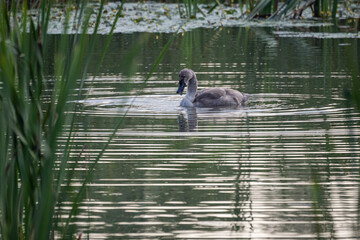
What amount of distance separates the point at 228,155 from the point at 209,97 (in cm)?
383

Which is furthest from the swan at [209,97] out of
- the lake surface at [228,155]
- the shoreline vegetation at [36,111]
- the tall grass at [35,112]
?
the tall grass at [35,112]

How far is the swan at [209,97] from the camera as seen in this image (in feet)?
36.1

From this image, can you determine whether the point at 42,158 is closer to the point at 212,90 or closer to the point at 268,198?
the point at 268,198

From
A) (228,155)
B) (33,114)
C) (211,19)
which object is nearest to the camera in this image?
(33,114)

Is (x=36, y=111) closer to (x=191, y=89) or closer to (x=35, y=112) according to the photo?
(x=35, y=112)

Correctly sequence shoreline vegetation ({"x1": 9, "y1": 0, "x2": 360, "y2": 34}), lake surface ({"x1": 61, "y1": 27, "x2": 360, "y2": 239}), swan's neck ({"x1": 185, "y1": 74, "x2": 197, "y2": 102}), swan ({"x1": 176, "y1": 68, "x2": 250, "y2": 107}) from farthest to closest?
shoreline vegetation ({"x1": 9, "y1": 0, "x2": 360, "y2": 34}), swan's neck ({"x1": 185, "y1": 74, "x2": 197, "y2": 102}), swan ({"x1": 176, "y1": 68, "x2": 250, "y2": 107}), lake surface ({"x1": 61, "y1": 27, "x2": 360, "y2": 239})

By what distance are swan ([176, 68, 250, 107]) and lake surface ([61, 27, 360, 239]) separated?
0.55ft

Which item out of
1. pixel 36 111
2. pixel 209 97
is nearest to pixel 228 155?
pixel 209 97

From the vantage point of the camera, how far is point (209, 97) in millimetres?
11328

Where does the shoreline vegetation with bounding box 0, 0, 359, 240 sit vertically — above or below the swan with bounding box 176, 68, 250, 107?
above

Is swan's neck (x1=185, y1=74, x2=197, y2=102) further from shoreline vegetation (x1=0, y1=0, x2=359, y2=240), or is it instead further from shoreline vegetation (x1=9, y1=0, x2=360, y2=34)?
shoreline vegetation (x1=9, y1=0, x2=360, y2=34)

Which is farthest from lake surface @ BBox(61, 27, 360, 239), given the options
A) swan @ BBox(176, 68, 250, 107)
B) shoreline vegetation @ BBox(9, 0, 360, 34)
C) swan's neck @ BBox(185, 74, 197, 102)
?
shoreline vegetation @ BBox(9, 0, 360, 34)

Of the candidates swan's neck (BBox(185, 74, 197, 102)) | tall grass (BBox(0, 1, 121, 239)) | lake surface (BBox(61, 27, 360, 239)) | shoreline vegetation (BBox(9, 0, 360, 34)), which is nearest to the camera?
tall grass (BBox(0, 1, 121, 239))

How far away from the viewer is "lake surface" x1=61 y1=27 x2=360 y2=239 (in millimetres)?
5199
